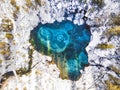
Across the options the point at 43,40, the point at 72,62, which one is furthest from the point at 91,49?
the point at 43,40

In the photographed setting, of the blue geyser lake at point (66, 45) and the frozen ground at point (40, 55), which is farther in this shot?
the blue geyser lake at point (66, 45)

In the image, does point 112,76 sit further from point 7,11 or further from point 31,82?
point 7,11

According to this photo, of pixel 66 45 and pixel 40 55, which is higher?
pixel 66 45

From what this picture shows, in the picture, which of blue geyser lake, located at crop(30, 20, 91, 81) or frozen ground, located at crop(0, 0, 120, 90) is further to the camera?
blue geyser lake, located at crop(30, 20, 91, 81)
